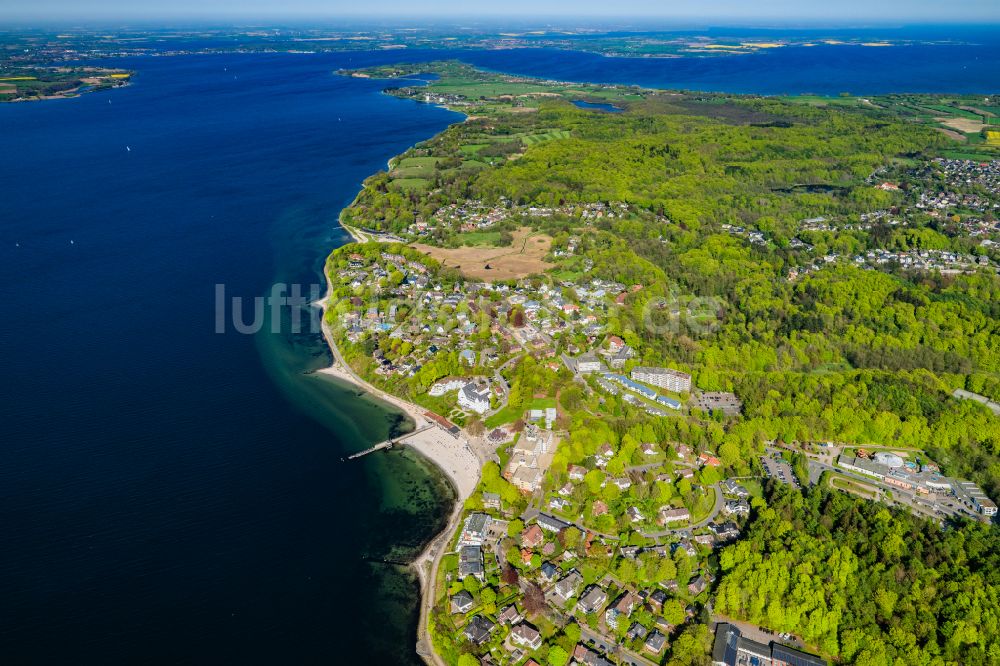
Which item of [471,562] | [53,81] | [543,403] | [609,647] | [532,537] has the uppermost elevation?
[53,81]

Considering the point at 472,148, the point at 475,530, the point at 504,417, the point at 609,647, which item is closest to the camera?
the point at 609,647

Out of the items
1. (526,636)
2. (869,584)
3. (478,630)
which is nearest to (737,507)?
(869,584)

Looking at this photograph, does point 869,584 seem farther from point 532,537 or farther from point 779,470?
point 532,537

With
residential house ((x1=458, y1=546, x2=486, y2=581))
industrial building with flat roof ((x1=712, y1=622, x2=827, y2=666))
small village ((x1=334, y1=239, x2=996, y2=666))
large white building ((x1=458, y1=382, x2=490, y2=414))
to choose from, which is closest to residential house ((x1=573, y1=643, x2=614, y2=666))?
small village ((x1=334, y1=239, x2=996, y2=666))

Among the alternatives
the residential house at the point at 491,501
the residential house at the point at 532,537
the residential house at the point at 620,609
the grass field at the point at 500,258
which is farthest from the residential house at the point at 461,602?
the grass field at the point at 500,258

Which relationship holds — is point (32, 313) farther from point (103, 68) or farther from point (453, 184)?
point (103, 68)

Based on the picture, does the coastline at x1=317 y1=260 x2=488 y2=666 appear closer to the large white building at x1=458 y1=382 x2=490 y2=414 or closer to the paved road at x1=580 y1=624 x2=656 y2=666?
the large white building at x1=458 y1=382 x2=490 y2=414

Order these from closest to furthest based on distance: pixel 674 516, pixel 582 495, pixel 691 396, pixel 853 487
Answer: pixel 674 516 < pixel 582 495 < pixel 853 487 < pixel 691 396

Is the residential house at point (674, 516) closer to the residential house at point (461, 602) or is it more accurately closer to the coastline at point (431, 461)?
the coastline at point (431, 461)

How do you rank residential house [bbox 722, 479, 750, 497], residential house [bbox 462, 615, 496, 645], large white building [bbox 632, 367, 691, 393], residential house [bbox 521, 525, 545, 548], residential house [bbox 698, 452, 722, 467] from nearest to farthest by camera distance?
residential house [bbox 462, 615, 496, 645] → residential house [bbox 521, 525, 545, 548] → residential house [bbox 722, 479, 750, 497] → residential house [bbox 698, 452, 722, 467] → large white building [bbox 632, 367, 691, 393]
